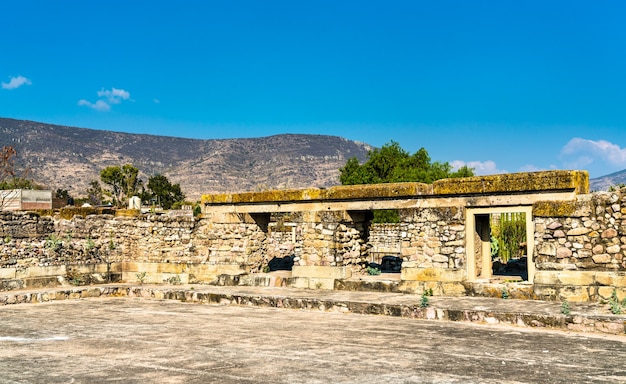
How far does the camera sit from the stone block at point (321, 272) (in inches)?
562

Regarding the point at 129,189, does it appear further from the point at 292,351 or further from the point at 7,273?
the point at 292,351

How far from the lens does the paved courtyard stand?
639 cm

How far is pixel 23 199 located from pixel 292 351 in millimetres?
21281

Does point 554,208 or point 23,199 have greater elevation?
point 23,199

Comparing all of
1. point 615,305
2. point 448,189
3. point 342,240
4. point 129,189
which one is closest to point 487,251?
point 448,189

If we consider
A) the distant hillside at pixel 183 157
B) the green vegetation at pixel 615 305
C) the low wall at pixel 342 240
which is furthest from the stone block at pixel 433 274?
the distant hillside at pixel 183 157

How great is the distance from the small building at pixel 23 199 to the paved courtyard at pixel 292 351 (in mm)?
14035

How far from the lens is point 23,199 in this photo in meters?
25.1

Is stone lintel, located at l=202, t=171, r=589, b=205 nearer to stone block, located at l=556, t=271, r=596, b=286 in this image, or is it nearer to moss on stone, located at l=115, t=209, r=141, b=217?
stone block, located at l=556, t=271, r=596, b=286

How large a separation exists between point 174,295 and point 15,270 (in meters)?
4.71

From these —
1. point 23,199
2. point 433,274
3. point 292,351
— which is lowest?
point 292,351

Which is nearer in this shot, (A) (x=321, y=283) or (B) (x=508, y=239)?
(A) (x=321, y=283)

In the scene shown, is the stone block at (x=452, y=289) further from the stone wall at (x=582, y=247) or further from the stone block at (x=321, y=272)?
the stone block at (x=321, y=272)

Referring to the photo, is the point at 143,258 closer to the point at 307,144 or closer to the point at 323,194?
the point at 323,194
